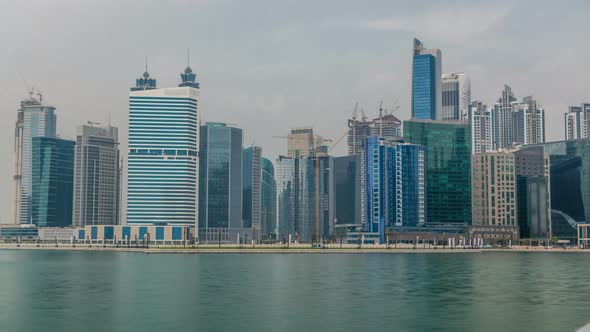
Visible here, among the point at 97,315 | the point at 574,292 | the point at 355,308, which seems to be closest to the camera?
the point at 97,315

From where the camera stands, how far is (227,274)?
171750 mm

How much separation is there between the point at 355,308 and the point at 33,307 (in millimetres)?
42244

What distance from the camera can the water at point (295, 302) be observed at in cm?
8719

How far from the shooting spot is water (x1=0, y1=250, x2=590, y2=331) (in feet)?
286

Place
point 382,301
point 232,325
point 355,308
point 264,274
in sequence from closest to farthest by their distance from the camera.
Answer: point 232,325 → point 355,308 → point 382,301 → point 264,274

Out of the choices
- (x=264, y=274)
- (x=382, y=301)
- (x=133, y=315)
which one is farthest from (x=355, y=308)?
(x=264, y=274)

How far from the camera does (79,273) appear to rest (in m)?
175

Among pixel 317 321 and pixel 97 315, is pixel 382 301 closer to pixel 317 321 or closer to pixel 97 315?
pixel 317 321

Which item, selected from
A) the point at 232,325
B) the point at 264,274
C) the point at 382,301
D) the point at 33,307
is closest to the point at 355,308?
the point at 382,301

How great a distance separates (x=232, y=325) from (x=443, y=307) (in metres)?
30.8

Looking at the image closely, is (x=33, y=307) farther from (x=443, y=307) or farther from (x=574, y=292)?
(x=574, y=292)

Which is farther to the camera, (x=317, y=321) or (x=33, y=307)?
(x=33, y=307)

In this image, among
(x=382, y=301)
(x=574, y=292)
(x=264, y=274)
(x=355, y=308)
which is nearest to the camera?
(x=355, y=308)

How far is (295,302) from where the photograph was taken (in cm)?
10912
